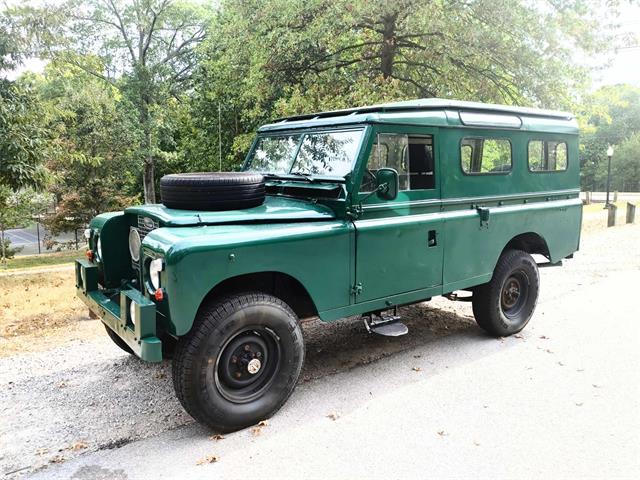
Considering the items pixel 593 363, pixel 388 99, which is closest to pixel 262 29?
pixel 388 99

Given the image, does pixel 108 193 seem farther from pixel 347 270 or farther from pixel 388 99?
pixel 347 270

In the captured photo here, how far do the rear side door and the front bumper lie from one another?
67.0 inches

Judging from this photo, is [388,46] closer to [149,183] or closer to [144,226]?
[144,226]

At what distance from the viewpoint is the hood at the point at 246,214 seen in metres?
3.81

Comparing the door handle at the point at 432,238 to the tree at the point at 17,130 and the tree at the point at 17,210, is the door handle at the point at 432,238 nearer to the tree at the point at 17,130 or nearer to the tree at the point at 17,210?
the tree at the point at 17,130

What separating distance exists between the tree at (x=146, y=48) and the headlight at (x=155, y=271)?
54.7ft

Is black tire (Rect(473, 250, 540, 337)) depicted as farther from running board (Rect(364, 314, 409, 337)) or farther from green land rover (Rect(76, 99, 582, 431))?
running board (Rect(364, 314, 409, 337))

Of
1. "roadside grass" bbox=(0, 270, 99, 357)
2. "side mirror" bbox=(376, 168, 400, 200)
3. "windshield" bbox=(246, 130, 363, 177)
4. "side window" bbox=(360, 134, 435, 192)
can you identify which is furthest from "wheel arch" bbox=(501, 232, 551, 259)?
"roadside grass" bbox=(0, 270, 99, 357)

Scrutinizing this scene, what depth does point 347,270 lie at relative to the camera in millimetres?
4238

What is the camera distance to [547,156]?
19.9ft

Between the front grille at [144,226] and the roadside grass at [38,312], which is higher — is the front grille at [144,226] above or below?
above

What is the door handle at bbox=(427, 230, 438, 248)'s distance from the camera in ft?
15.8

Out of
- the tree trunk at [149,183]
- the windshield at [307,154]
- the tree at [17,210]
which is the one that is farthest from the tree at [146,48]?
the windshield at [307,154]

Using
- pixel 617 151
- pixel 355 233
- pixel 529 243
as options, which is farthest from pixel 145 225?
pixel 617 151
